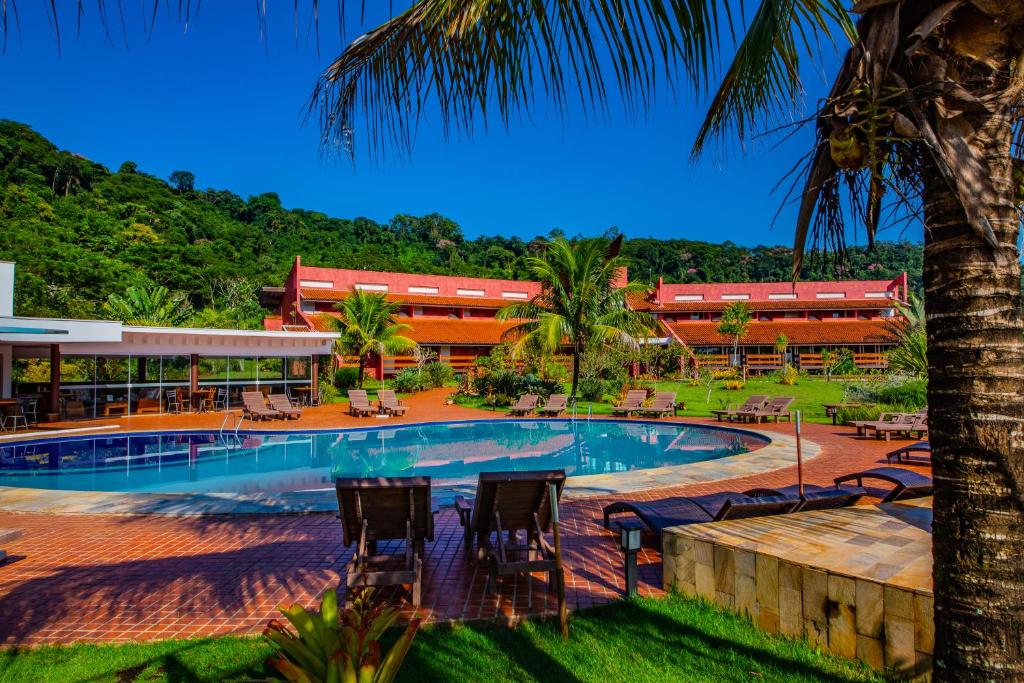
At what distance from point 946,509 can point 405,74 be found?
251cm

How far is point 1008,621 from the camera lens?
1.69 metres

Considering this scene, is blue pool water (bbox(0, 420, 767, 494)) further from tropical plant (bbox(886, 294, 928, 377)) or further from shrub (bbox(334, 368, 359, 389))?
shrub (bbox(334, 368, 359, 389))

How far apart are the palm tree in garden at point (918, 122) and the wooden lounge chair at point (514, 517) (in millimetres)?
2785

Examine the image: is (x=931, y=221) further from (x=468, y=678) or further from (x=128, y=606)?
(x=128, y=606)

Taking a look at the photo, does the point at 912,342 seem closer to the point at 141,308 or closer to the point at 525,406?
the point at 525,406

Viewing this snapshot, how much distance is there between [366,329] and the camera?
24188 millimetres

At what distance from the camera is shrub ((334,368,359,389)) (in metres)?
25.7

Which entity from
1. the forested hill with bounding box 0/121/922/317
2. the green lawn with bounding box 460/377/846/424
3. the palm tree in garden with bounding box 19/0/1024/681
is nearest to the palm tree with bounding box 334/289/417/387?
the green lawn with bounding box 460/377/846/424

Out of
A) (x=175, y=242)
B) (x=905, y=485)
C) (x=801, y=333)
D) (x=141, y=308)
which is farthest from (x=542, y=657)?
(x=175, y=242)

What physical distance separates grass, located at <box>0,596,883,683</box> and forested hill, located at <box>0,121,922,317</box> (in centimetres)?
2840

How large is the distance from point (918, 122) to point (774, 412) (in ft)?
50.4

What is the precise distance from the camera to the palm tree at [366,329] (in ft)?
78.3

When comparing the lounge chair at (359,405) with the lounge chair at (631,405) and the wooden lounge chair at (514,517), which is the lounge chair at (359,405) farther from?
the wooden lounge chair at (514,517)

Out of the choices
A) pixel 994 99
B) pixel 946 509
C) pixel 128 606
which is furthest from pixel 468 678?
pixel 994 99
